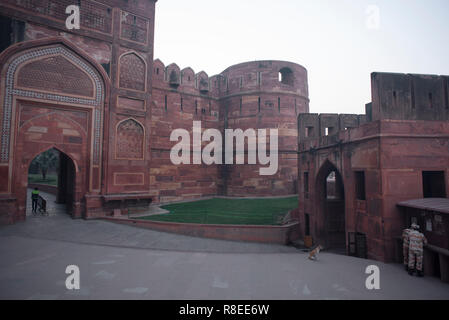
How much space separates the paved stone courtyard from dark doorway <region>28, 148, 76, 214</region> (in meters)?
3.63

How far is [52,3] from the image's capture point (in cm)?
1101

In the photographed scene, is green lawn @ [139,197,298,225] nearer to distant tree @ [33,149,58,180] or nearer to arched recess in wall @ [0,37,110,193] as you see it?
arched recess in wall @ [0,37,110,193]

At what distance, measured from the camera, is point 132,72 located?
1305cm

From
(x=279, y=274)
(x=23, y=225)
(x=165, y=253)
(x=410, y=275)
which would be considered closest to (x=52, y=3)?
(x=23, y=225)

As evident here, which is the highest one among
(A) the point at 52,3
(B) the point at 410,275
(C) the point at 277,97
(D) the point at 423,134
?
(A) the point at 52,3

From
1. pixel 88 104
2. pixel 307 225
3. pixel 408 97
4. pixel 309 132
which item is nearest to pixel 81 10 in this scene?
pixel 88 104

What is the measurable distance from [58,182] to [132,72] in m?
7.98

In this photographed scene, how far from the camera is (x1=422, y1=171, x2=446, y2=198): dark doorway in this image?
25.2 ft

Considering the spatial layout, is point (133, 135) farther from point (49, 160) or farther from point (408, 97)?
point (49, 160)

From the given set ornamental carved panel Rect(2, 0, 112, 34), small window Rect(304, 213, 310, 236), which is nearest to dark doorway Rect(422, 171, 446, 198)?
small window Rect(304, 213, 310, 236)

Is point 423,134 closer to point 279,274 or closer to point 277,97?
point 279,274

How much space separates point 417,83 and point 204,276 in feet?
27.3

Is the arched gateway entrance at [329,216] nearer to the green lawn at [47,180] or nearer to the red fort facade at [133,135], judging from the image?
the red fort facade at [133,135]
